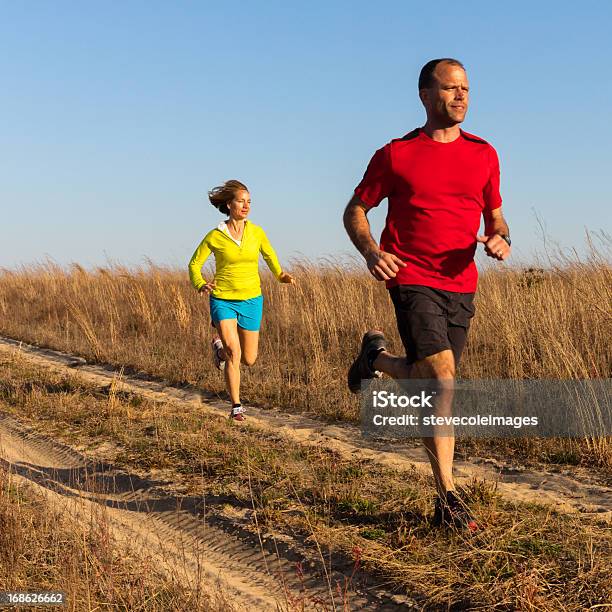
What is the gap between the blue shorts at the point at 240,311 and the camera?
6.41 m

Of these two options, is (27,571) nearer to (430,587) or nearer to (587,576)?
(430,587)

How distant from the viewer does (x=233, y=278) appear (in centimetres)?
644

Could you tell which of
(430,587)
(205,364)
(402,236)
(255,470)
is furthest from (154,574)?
(205,364)

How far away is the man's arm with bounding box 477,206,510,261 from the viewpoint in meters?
3.46

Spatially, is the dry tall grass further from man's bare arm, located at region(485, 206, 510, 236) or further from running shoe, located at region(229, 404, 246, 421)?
man's bare arm, located at region(485, 206, 510, 236)

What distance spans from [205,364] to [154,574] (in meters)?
5.97

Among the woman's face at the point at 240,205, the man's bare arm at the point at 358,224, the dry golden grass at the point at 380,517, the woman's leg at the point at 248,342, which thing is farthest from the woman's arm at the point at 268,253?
the man's bare arm at the point at 358,224

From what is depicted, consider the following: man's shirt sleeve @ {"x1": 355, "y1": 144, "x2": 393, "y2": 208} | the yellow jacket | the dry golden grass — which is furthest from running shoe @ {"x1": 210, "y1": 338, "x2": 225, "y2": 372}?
man's shirt sleeve @ {"x1": 355, "y1": 144, "x2": 393, "y2": 208}

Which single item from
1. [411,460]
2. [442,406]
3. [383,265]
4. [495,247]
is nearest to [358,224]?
[383,265]

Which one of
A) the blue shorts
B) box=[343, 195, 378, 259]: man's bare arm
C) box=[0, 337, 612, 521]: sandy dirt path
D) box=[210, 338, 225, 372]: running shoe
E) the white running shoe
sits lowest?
box=[0, 337, 612, 521]: sandy dirt path

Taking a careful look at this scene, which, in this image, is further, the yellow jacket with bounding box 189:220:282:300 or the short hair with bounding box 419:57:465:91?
the yellow jacket with bounding box 189:220:282:300

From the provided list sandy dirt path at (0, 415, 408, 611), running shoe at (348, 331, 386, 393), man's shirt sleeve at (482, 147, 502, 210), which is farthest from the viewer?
running shoe at (348, 331, 386, 393)

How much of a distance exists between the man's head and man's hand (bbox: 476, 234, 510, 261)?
59 centimetres

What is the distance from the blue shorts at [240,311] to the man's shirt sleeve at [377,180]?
291 centimetres
